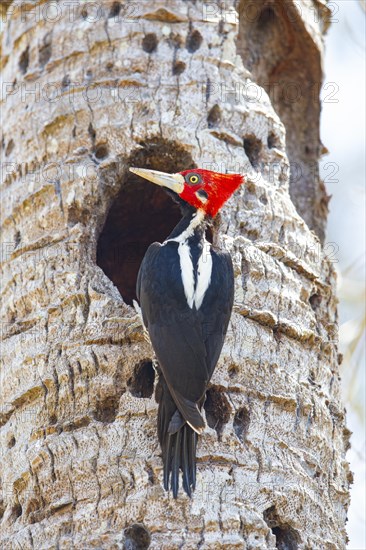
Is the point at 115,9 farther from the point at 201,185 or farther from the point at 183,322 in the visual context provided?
the point at 183,322

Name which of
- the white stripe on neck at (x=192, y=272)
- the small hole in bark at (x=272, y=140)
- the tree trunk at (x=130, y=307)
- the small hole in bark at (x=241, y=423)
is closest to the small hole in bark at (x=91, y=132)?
the tree trunk at (x=130, y=307)

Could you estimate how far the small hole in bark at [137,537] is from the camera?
3.80 metres

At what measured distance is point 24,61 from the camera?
17.3ft

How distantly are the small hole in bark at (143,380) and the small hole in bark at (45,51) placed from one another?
66.0 inches

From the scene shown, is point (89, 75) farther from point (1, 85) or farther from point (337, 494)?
point (337, 494)

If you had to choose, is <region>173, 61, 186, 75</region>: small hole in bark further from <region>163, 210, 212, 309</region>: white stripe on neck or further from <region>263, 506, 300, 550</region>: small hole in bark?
<region>263, 506, 300, 550</region>: small hole in bark

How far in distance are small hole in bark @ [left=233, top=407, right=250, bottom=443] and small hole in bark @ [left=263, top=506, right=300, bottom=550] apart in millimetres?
304

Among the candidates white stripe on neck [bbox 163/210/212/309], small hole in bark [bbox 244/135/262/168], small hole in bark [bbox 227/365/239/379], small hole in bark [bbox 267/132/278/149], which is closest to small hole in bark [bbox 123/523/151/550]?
small hole in bark [bbox 227/365/239/379]

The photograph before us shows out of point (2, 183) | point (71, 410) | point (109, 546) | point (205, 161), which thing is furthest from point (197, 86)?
point (109, 546)

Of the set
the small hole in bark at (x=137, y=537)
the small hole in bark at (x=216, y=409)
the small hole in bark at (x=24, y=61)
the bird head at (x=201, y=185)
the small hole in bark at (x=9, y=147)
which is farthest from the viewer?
the small hole in bark at (x=24, y=61)

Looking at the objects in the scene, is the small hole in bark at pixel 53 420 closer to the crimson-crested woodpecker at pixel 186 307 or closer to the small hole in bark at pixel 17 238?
the crimson-crested woodpecker at pixel 186 307

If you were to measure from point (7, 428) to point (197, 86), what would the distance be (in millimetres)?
1745

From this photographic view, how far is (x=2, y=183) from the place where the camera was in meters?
5.02

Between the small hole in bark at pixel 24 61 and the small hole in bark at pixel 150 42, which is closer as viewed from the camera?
the small hole in bark at pixel 150 42
